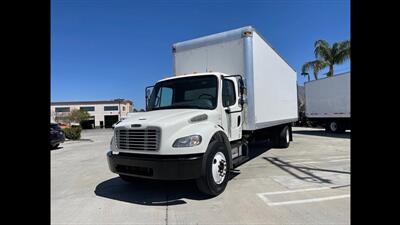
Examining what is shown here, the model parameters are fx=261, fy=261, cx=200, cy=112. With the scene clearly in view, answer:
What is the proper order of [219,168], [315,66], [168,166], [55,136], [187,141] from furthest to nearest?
[315,66] → [55,136] → [219,168] → [187,141] → [168,166]

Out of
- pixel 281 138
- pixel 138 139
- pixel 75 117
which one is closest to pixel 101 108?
pixel 75 117

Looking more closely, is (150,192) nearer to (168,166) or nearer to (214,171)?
(168,166)

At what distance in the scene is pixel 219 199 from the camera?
15.2 feet

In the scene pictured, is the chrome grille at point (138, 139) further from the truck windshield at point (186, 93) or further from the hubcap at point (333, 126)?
the hubcap at point (333, 126)

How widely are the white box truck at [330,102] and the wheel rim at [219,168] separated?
13.8 metres

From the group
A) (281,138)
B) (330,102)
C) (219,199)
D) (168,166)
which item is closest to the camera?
(168,166)

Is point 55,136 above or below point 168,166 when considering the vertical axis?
below

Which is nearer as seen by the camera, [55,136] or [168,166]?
[168,166]

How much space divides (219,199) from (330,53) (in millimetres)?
26634

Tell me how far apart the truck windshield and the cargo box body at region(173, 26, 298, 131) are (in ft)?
3.18

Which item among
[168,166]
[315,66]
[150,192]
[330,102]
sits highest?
[315,66]

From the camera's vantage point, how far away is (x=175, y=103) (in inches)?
235
